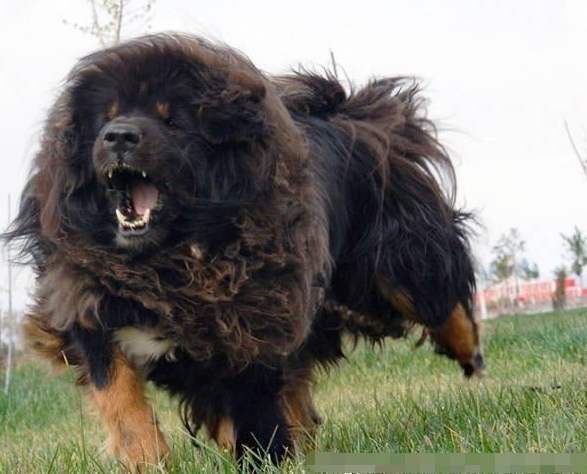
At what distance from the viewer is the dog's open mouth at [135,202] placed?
4.38 metres

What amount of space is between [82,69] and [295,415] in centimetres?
196

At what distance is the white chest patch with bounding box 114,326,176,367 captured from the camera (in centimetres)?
442

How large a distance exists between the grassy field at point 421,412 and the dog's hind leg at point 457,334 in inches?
5.7

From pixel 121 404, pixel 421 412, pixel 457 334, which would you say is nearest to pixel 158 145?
pixel 121 404

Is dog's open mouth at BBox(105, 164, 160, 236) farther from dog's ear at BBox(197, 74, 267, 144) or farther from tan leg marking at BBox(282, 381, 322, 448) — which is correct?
tan leg marking at BBox(282, 381, 322, 448)

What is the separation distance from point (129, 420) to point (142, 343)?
35 cm

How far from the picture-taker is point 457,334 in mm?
6352

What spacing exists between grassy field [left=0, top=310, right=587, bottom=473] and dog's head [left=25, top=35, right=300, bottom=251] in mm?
801

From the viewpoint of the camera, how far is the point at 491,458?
322 cm

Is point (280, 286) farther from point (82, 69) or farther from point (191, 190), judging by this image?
point (82, 69)

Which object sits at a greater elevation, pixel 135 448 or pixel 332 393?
pixel 135 448

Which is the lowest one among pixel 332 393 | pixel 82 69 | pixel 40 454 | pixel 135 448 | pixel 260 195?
pixel 332 393

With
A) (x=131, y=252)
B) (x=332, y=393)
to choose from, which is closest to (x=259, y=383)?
(x=131, y=252)

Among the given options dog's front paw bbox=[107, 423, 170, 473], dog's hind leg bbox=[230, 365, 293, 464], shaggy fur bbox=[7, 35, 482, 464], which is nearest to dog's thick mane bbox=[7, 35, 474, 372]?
shaggy fur bbox=[7, 35, 482, 464]
